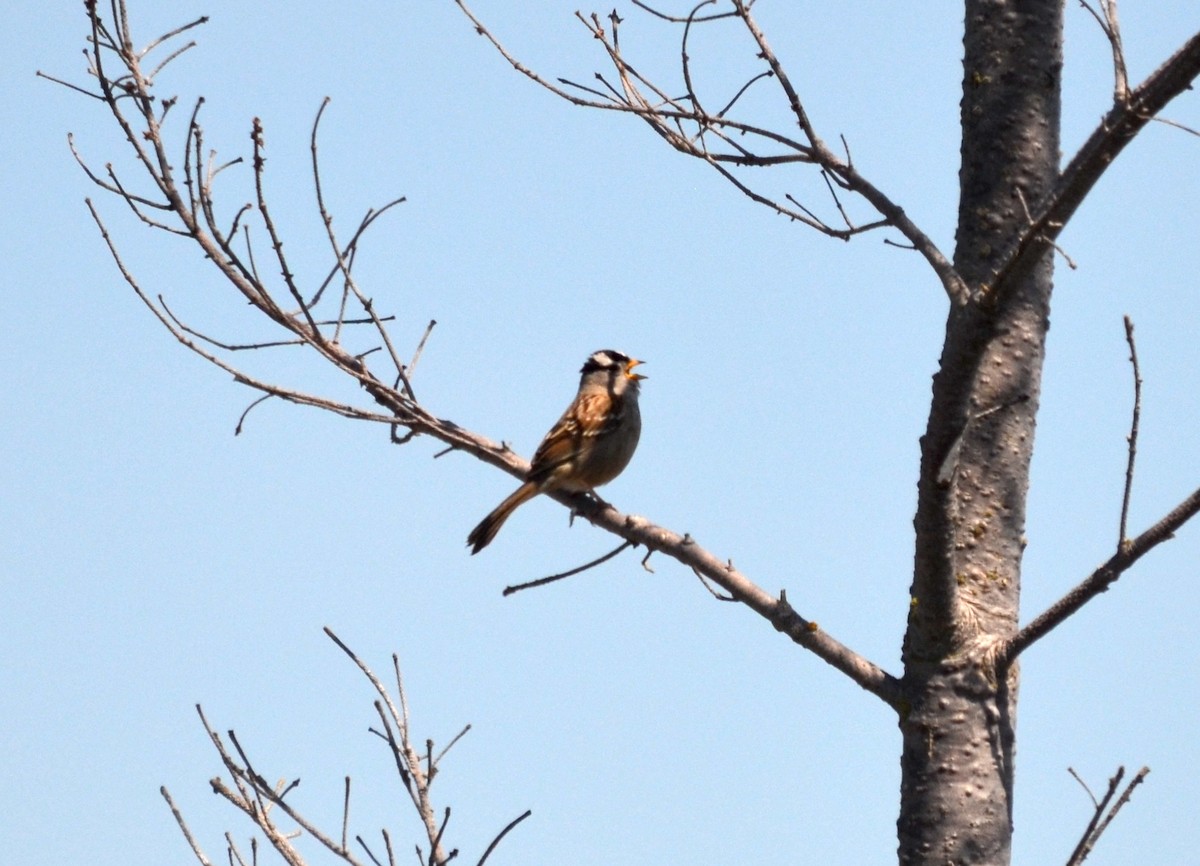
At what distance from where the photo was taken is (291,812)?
4109mm

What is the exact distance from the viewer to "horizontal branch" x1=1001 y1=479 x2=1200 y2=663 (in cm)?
346

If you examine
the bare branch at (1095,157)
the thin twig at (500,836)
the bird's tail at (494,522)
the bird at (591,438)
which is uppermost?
the bird at (591,438)

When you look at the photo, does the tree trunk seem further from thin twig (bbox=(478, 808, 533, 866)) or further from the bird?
the bird

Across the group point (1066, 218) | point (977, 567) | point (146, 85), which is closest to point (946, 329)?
point (1066, 218)

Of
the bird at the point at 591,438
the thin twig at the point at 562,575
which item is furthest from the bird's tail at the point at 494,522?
the thin twig at the point at 562,575

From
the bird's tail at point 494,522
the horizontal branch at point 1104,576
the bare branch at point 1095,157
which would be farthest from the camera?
the bird's tail at point 494,522

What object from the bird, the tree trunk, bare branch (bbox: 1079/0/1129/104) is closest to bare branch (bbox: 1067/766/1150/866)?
the tree trunk

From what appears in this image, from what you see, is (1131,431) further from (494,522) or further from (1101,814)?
(494,522)

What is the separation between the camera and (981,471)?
4.16 meters

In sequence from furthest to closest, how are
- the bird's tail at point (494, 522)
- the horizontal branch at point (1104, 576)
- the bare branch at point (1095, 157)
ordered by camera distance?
1. the bird's tail at point (494, 522)
2. the horizontal branch at point (1104, 576)
3. the bare branch at point (1095, 157)

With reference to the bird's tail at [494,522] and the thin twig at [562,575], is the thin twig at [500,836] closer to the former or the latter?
the thin twig at [562,575]

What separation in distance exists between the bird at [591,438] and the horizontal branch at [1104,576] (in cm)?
356

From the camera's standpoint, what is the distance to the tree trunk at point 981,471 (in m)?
3.58

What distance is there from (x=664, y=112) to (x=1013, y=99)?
1.08 m
